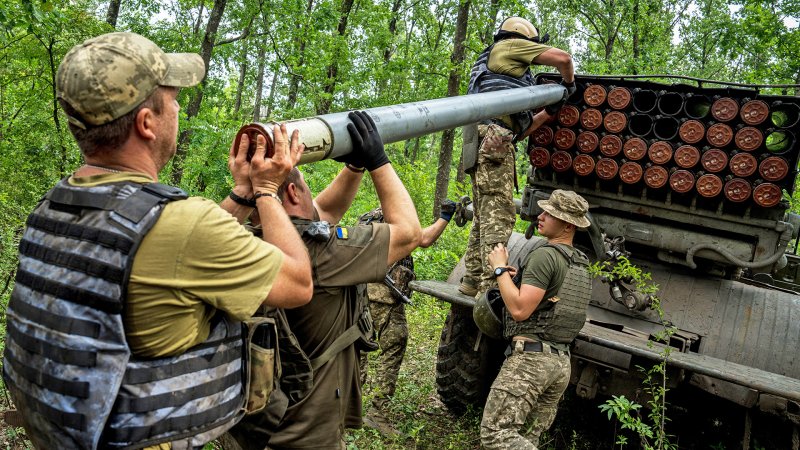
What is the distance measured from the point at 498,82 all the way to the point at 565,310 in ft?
6.61

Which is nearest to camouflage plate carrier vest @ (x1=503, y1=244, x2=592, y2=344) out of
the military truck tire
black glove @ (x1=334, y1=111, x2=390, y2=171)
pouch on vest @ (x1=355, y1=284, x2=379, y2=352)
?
the military truck tire

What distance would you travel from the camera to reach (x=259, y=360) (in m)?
2.28

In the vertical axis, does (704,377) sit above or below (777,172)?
below

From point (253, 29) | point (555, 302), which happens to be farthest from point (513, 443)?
point (253, 29)

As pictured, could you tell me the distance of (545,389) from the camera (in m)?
4.19

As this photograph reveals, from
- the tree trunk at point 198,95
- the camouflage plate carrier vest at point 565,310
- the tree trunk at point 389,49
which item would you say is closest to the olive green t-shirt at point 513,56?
the camouflage plate carrier vest at point 565,310

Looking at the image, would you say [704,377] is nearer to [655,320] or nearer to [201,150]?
[655,320]

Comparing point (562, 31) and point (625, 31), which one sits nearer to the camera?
point (625, 31)

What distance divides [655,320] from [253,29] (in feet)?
51.9

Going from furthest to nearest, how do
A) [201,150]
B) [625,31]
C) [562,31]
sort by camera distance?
[562,31] < [625,31] < [201,150]

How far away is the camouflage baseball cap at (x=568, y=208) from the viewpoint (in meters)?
4.22

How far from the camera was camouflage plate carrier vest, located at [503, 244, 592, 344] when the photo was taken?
4125mm

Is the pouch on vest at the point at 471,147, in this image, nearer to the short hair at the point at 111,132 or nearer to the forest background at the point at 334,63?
the forest background at the point at 334,63

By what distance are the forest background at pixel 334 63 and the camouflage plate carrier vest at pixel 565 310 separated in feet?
5.50
